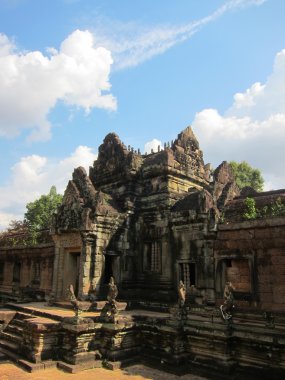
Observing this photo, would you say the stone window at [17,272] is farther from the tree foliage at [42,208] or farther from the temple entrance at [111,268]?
the tree foliage at [42,208]

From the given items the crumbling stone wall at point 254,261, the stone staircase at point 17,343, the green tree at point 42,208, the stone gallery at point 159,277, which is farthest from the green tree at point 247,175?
the stone staircase at point 17,343

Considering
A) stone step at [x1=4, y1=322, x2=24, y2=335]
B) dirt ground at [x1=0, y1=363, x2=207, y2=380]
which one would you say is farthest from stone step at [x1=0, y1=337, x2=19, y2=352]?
dirt ground at [x1=0, y1=363, x2=207, y2=380]

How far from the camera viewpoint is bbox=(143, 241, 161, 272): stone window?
48.9 ft

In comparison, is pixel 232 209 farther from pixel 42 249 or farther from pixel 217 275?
pixel 42 249

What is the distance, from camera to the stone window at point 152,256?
14.9m

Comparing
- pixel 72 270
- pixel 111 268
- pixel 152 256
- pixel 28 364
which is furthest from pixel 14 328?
pixel 152 256

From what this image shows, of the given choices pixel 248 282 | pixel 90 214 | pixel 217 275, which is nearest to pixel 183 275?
pixel 217 275

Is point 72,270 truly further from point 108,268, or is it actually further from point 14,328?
point 14,328

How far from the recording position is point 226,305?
389 inches

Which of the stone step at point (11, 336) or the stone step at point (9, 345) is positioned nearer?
the stone step at point (9, 345)

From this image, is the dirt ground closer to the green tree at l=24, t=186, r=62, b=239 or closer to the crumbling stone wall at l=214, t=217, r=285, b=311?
the crumbling stone wall at l=214, t=217, r=285, b=311

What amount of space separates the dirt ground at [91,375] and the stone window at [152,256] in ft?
17.4

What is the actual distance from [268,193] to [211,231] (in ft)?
13.6

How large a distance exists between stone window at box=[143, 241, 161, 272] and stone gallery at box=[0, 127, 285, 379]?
47 millimetres
